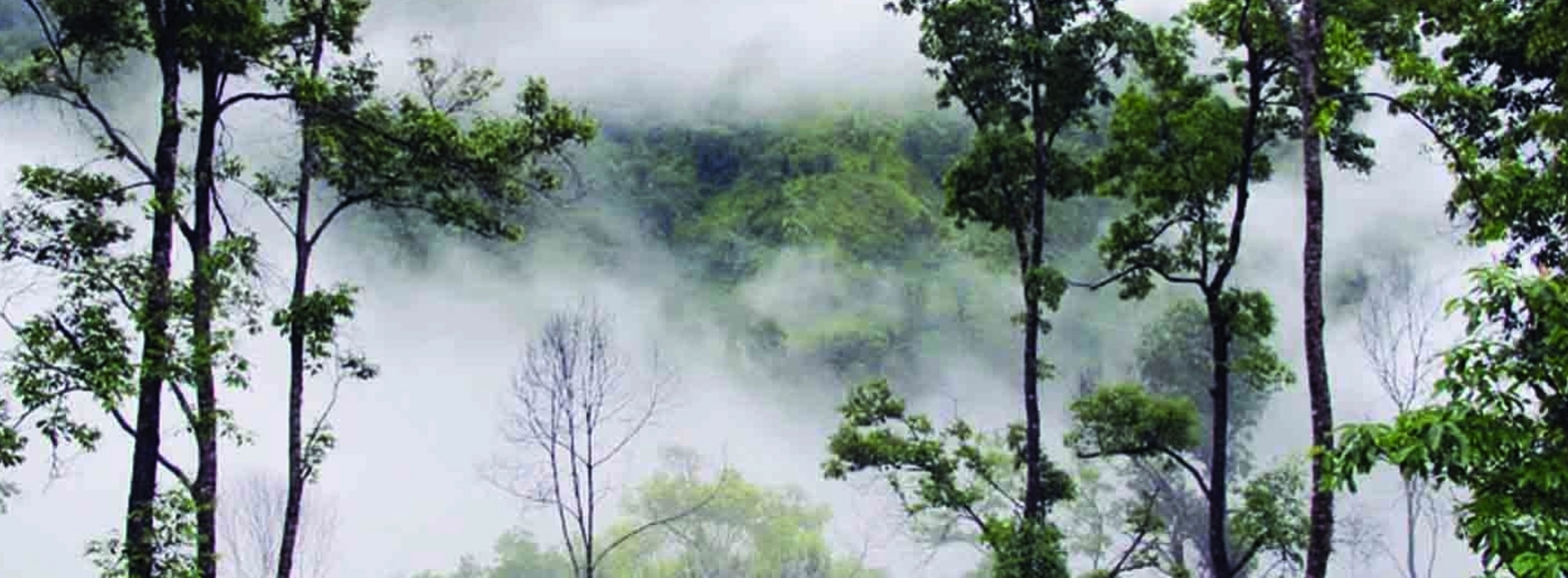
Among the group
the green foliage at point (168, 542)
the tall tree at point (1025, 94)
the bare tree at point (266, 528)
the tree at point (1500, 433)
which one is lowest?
the tree at point (1500, 433)

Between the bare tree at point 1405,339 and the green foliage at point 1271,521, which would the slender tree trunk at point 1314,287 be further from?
the bare tree at point 1405,339

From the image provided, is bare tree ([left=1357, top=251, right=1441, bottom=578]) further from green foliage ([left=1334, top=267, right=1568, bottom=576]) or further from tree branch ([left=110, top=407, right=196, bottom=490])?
tree branch ([left=110, top=407, right=196, bottom=490])

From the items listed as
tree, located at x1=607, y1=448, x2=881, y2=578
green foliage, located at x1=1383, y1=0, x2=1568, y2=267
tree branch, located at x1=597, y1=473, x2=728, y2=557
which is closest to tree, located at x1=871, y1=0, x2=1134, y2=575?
tree branch, located at x1=597, y1=473, x2=728, y2=557

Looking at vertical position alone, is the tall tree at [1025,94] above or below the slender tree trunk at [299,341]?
above

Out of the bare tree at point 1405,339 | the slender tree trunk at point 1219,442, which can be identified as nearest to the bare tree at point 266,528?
the slender tree trunk at point 1219,442

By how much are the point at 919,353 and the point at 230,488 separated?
2869 cm

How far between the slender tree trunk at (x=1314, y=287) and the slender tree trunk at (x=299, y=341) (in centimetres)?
841

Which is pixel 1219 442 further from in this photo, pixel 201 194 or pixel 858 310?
pixel 858 310

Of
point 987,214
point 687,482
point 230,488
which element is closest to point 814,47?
point 687,482

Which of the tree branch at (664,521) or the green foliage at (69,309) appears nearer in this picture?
the green foliage at (69,309)

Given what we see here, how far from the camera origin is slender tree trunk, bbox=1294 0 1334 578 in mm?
8492

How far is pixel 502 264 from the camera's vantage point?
67.8 metres

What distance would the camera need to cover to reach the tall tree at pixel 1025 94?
596 inches

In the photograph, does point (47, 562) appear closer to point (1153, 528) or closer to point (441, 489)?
point (441, 489)
